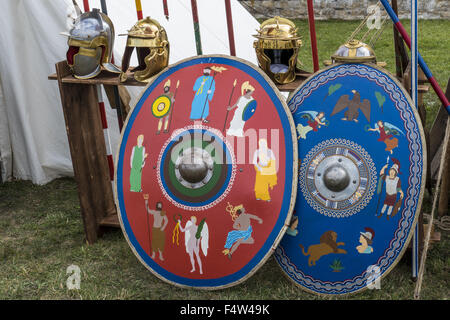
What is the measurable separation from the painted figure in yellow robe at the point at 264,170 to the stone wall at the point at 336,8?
24.0ft

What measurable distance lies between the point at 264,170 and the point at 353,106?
484mm

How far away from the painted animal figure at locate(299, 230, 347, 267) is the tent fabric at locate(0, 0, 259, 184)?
1802mm

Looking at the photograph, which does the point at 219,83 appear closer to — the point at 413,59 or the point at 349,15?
the point at 413,59

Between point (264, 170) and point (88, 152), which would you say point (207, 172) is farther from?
point (88, 152)

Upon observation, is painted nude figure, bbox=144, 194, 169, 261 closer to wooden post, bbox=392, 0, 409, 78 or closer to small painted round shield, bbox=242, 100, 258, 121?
small painted round shield, bbox=242, 100, 258, 121

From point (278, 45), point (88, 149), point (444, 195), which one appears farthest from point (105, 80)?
point (444, 195)

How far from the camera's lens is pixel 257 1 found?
982 cm

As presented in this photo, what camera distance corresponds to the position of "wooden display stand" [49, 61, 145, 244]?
3.02 meters

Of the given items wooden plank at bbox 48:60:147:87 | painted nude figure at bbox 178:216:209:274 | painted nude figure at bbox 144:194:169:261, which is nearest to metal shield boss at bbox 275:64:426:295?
painted nude figure at bbox 178:216:209:274

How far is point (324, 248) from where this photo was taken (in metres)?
2.55

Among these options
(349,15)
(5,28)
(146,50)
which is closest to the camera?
(146,50)

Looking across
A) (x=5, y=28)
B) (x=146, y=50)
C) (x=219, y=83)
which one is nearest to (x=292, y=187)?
(x=219, y=83)

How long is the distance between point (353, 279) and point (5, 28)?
2.87 metres

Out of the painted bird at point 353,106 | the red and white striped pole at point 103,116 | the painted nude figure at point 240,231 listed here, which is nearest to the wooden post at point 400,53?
the painted bird at point 353,106
